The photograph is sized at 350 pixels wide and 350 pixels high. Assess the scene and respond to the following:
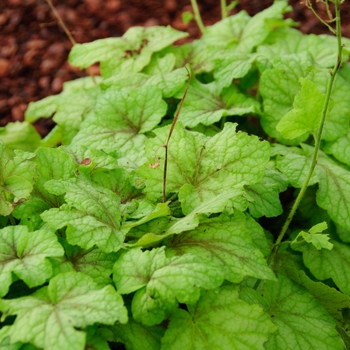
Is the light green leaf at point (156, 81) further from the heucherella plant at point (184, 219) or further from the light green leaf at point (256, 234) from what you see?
the light green leaf at point (256, 234)

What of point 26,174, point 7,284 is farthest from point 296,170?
point 7,284

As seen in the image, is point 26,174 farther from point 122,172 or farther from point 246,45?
point 246,45

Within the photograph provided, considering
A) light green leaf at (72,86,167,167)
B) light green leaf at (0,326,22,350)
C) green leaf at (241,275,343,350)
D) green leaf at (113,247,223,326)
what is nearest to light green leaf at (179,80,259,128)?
light green leaf at (72,86,167,167)

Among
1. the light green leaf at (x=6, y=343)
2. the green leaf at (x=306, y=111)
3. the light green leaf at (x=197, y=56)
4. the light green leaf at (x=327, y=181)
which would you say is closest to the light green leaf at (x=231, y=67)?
the light green leaf at (x=197, y=56)

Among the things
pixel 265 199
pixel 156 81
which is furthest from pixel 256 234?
pixel 156 81

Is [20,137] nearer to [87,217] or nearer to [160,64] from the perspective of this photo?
[160,64]

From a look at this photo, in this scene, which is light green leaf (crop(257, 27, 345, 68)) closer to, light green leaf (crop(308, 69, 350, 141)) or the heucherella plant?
the heucherella plant
